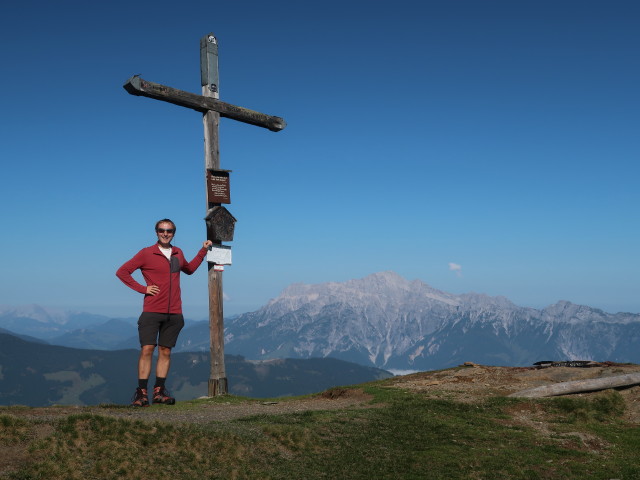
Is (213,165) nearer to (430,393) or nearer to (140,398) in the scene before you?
(140,398)

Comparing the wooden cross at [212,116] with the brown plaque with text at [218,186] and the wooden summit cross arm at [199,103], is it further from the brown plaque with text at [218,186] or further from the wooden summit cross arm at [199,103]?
the brown plaque with text at [218,186]

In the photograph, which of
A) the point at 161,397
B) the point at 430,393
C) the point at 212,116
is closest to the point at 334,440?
the point at 161,397

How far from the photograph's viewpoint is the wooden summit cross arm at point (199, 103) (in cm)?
1650

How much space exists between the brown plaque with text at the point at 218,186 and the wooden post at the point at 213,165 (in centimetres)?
17

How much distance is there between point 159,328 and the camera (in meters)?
14.2

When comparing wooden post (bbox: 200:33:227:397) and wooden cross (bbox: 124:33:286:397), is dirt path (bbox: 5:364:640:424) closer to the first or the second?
wooden post (bbox: 200:33:227:397)

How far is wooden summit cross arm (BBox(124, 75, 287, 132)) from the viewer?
16500 mm

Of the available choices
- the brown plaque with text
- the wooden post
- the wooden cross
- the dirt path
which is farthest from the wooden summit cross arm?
the dirt path

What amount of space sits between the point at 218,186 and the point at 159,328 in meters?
5.57

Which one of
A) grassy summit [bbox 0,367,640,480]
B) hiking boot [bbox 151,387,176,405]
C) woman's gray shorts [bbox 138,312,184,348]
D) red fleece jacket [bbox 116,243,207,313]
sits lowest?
grassy summit [bbox 0,367,640,480]

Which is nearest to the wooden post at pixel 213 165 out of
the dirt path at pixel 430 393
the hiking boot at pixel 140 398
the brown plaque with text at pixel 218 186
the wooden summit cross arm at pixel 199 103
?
the brown plaque with text at pixel 218 186

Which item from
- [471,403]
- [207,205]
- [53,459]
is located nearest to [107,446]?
[53,459]

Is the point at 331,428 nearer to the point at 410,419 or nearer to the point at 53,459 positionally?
the point at 410,419

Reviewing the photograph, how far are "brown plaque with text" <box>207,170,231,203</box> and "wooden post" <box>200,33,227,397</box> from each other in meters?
0.17
